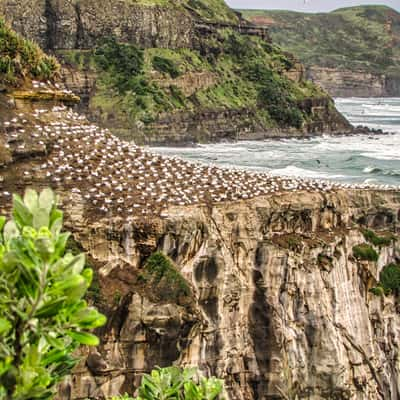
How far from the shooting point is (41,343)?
5359 mm

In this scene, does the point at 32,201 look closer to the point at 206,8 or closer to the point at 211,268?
the point at 211,268

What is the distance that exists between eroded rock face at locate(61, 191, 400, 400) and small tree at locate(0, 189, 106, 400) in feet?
35.7

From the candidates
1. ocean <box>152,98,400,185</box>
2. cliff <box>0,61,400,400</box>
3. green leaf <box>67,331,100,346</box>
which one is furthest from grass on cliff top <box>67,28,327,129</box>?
green leaf <box>67,331,100,346</box>

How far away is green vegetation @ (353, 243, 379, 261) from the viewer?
75.1ft

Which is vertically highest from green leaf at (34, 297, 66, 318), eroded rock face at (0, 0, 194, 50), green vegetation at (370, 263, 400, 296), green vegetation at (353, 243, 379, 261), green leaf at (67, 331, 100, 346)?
eroded rock face at (0, 0, 194, 50)

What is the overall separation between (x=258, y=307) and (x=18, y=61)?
10909 mm

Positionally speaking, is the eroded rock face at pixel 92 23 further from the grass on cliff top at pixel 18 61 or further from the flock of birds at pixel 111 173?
the flock of birds at pixel 111 173

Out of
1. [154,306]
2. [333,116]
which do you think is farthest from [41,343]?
[333,116]

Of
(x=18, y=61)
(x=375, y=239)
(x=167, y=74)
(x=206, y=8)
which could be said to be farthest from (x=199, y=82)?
(x=18, y=61)

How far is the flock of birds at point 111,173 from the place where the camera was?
1848 cm

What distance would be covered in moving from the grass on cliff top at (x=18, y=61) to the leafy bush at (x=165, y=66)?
75765mm

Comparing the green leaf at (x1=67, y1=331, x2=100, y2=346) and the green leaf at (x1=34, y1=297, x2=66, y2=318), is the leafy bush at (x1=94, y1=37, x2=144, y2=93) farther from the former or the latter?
the green leaf at (x1=34, y1=297, x2=66, y2=318)

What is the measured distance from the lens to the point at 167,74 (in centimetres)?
9700

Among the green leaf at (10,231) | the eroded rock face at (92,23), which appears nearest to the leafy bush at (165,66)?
the eroded rock face at (92,23)
